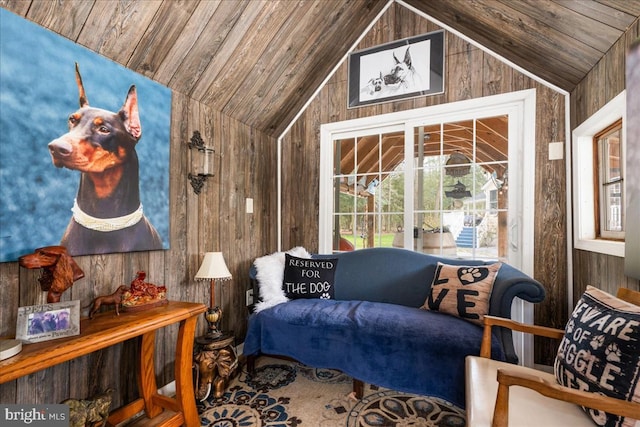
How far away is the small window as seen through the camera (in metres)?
1.84

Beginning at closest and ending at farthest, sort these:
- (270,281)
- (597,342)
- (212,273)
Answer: (597,342), (212,273), (270,281)

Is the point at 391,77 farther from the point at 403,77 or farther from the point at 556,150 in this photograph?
the point at 556,150

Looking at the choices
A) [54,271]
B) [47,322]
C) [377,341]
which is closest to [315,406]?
[377,341]

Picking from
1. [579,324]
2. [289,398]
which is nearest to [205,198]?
[289,398]

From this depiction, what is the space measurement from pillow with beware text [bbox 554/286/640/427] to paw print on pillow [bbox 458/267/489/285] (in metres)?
0.78

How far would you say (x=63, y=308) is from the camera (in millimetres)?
1331

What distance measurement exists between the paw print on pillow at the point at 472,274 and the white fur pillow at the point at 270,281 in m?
1.37

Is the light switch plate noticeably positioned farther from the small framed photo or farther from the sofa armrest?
the small framed photo

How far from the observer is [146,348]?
6.02ft

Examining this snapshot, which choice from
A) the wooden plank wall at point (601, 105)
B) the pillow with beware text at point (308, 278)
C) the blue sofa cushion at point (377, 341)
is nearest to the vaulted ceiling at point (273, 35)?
the wooden plank wall at point (601, 105)

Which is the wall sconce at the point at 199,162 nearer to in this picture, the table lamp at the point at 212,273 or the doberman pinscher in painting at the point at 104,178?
the doberman pinscher in painting at the point at 104,178

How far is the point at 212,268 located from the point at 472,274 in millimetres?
1842

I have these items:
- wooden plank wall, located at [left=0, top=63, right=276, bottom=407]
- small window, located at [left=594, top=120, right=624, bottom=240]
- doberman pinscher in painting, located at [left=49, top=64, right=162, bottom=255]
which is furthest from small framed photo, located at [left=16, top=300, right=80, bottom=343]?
small window, located at [left=594, top=120, right=624, bottom=240]

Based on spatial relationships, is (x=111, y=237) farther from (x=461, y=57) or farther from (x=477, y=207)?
(x=461, y=57)
